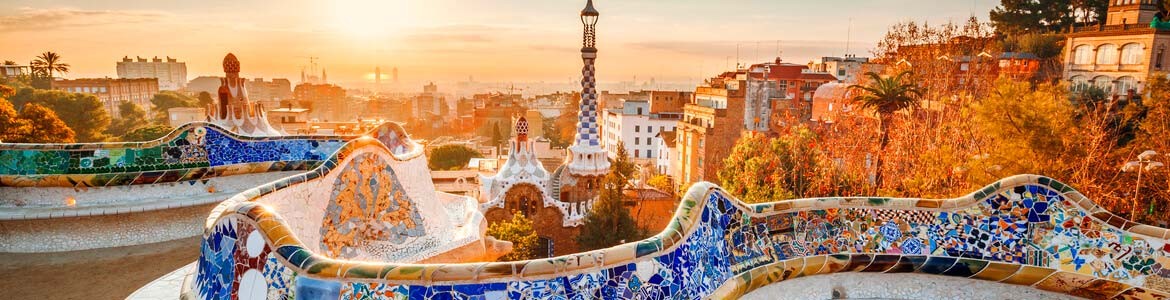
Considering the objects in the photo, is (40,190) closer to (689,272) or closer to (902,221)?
(689,272)

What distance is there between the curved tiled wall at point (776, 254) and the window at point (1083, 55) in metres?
20.8

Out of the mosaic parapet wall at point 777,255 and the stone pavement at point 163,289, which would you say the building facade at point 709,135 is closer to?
the mosaic parapet wall at point 777,255

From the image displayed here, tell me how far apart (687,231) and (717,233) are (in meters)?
0.35

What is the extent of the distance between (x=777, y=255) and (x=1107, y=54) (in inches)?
844

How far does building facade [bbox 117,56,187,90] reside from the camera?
2470 inches

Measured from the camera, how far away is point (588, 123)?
17188 millimetres

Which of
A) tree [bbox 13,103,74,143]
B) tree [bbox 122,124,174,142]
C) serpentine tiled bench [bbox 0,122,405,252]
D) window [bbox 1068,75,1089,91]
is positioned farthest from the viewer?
tree [bbox 122,124,174,142]

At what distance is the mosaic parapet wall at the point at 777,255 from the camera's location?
7.18 feet

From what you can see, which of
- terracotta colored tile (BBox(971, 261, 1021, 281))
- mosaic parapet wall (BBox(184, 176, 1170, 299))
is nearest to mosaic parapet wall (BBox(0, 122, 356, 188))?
mosaic parapet wall (BBox(184, 176, 1170, 299))

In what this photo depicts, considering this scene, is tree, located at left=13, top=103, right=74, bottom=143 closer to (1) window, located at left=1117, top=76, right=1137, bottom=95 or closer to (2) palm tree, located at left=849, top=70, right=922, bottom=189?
(2) palm tree, located at left=849, top=70, right=922, bottom=189

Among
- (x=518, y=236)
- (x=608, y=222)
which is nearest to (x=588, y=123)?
(x=608, y=222)

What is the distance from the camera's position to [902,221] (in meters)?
3.45

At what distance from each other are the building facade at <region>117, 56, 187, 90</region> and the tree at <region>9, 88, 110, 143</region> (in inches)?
1716

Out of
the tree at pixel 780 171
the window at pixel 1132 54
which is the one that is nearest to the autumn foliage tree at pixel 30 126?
the tree at pixel 780 171
